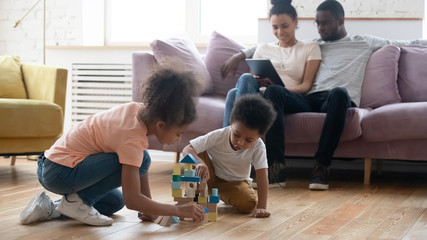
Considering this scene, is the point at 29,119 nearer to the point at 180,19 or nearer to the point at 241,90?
the point at 241,90

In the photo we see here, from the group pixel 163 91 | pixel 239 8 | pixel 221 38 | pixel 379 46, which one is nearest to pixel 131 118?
pixel 163 91

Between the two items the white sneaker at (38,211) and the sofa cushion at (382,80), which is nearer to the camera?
the white sneaker at (38,211)

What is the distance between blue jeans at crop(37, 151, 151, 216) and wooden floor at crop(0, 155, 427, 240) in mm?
128

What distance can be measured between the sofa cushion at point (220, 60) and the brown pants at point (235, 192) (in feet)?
4.52

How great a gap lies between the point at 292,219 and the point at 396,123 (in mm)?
1217

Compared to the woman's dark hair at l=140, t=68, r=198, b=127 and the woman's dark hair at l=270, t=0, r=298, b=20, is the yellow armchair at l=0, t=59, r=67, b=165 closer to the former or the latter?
the woman's dark hair at l=270, t=0, r=298, b=20

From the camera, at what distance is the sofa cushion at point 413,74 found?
145 inches

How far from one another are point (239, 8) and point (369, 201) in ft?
7.94

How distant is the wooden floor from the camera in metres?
2.05

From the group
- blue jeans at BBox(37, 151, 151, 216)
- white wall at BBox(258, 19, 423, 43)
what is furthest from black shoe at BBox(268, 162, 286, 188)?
white wall at BBox(258, 19, 423, 43)

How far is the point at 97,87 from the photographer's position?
4801mm

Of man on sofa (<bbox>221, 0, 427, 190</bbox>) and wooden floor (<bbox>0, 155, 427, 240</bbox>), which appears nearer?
wooden floor (<bbox>0, 155, 427, 240</bbox>)

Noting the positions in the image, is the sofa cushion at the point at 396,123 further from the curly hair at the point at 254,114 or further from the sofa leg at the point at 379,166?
the curly hair at the point at 254,114

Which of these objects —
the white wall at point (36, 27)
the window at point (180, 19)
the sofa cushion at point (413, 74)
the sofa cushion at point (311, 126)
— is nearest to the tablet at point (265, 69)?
the sofa cushion at point (311, 126)
